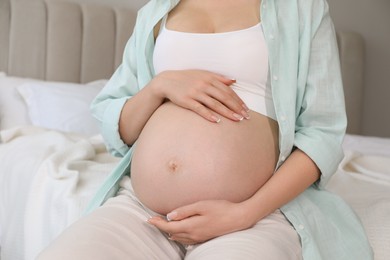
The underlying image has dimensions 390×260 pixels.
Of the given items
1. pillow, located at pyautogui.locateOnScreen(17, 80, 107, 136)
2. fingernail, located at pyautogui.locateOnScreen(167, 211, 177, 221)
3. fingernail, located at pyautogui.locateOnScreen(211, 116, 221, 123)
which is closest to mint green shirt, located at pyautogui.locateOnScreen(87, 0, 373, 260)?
fingernail, located at pyautogui.locateOnScreen(211, 116, 221, 123)

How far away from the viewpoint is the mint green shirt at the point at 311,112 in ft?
3.66

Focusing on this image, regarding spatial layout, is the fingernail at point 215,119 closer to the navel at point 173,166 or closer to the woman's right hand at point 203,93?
the woman's right hand at point 203,93

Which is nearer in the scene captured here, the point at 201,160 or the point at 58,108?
the point at 201,160

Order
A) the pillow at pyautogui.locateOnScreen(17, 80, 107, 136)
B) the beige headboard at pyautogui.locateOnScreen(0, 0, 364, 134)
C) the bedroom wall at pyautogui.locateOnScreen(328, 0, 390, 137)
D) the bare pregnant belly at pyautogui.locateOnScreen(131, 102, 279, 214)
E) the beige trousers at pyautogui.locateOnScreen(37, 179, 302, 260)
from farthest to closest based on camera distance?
1. the bedroom wall at pyautogui.locateOnScreen(328, 0, 390, 137)
2. the beige headboard at pyautogui.locateOnScreen(0, 0, 364, 134)
3. the pillow at pyautogui.locateOnScreen(17, 80, 107, 136)
4. the bare pregnant belly at pyautogui.locateOnScreen(131, 102, 279, 214)
5. the beige trousers at pyautogui.locateOnScreen(37, 179, 302, 260)

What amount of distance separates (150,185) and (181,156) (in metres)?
0.08

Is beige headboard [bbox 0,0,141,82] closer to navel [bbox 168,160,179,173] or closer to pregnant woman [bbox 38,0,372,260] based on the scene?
pregnant woman [bbox 38,0,372,260]

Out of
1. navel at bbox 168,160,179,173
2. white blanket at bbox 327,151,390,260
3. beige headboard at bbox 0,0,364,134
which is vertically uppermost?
navel at bbox 168,160,179,173

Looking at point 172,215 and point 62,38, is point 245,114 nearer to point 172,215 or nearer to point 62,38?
point 172,215

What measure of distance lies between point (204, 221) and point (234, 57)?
346 mm

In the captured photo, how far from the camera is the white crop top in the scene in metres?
1.19


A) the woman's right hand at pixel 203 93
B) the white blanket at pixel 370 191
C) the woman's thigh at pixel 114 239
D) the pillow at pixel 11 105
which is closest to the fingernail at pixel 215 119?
the woman's right hand at pixel 203 93

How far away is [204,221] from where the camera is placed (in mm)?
1008

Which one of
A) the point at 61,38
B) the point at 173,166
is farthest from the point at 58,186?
the point at 61,38

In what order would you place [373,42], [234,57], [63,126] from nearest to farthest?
[234,57] → [63,126] → [373,42]
